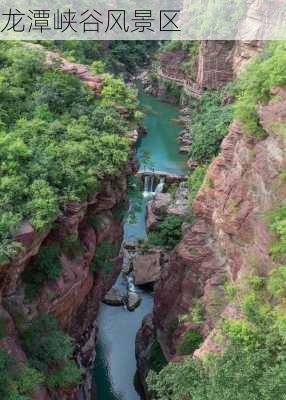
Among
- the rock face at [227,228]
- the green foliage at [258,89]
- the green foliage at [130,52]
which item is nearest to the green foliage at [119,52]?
the green foliage at [130,52]

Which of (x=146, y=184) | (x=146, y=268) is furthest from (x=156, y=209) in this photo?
(x=146, y=268)

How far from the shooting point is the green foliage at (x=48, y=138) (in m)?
11.2

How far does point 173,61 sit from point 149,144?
1148cm

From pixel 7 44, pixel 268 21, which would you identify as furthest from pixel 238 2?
pixel 7 44

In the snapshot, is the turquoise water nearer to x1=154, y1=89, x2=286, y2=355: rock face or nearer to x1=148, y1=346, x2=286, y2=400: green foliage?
x1=154, y1=89, x2=286, y2=355: rock face

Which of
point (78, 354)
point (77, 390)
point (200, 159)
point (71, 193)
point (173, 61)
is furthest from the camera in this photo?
point (173, 61)

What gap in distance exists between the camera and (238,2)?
34719 mm

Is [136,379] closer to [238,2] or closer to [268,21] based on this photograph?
[268,21]

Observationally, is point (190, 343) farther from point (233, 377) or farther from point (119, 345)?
point (119, 345)

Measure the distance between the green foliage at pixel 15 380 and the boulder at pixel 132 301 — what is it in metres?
10.3

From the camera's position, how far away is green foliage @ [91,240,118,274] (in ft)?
51.5

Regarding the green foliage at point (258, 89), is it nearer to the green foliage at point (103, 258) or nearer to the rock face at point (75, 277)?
the rock face at point (75, 277)

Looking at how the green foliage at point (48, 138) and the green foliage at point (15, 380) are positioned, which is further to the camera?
the green foliage at point (48, 138)

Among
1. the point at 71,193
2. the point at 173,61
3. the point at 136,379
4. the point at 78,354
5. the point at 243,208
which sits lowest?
the point at 136,379
